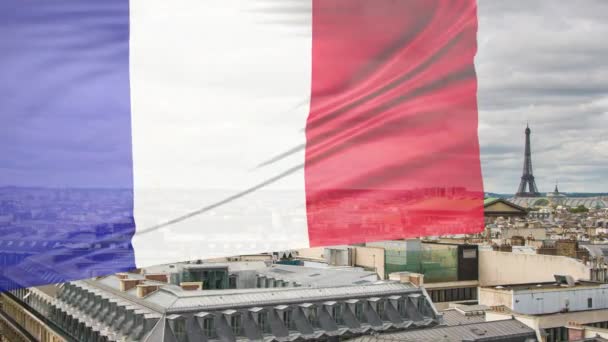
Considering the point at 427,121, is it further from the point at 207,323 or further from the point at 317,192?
the point at 207,323

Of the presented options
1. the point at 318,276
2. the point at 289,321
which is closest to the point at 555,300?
the point at 318,276

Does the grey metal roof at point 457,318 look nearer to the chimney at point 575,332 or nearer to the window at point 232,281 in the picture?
the chimney at point 575,332

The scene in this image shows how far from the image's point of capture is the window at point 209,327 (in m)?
41.0

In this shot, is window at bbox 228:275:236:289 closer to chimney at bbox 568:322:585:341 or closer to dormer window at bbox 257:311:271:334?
dormer window at bbox 257:311:271:334

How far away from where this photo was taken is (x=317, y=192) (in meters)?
8.94

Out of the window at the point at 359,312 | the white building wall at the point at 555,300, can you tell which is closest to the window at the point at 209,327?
the window at the point at 359,312

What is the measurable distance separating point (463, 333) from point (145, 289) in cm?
1837

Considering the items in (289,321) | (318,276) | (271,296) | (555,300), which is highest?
(271,296)

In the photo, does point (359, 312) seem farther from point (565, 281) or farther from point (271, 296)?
point (565, 281)

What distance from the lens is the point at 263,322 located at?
42.9 meters

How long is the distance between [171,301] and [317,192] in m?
34.7

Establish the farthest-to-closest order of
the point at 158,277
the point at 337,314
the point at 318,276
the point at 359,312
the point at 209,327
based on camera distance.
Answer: the point at 318,276 → the point at 158,277 → the point at 359,312 → the point at 337,314 → the point at 209,327

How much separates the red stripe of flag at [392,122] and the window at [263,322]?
33726mm

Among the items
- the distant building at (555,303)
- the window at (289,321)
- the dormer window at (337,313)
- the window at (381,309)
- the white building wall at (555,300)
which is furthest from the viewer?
the white building wall at (555,300)
